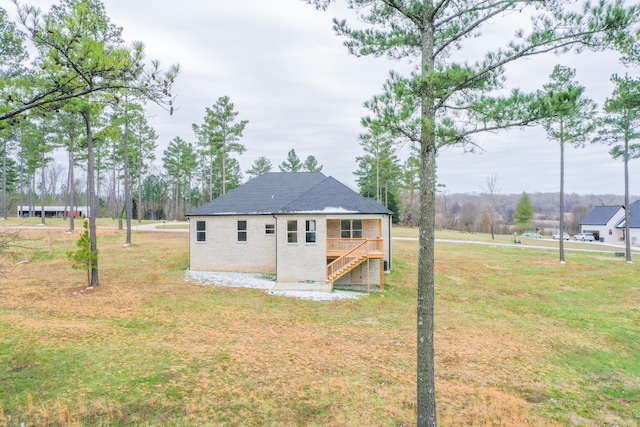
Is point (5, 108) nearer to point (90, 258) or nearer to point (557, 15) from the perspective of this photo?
point (557, 15)

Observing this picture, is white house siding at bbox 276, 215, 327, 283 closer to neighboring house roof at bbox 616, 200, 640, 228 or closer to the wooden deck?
the wooden deck

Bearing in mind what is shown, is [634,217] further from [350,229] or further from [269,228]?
[269,228]

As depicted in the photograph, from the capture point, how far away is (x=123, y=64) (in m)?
5.10

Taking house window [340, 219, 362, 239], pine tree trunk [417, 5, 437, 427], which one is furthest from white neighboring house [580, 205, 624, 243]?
pine tree trunk [417, 5, 437, 427]

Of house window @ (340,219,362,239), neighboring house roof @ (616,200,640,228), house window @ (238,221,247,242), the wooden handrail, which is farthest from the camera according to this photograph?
neighboring house roof @ (616,200,640,228)

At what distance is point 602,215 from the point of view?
47.8m

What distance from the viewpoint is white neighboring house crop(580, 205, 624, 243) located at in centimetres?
4525

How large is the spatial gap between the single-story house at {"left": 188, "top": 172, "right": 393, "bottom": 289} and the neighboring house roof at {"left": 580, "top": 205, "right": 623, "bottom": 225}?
45.0 m

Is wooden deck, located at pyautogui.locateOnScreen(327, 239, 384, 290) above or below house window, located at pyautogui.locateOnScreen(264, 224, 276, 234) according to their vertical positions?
below

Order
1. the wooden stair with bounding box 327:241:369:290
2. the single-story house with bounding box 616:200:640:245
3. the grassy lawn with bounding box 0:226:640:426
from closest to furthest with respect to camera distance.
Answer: the grassy lawn with bounding box 0:226:640:426, the wooden stair with bounding box 327:241:369:290, the single-story house with bounding box 616:200:640:245

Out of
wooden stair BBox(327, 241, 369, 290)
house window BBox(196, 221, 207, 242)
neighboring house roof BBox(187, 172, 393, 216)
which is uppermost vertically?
neighboring house roof BBox(187, 172, 393, 216)

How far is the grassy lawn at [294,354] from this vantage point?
6293 mm

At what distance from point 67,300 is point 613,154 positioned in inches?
1267

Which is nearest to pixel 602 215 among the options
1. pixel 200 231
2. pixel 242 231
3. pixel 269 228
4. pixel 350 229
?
pixel 350 229
